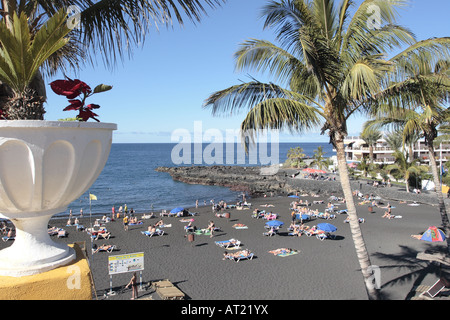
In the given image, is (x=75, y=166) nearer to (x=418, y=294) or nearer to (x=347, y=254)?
(x=418, y=294)

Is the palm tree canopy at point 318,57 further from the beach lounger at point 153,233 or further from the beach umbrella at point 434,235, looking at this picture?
the beach lounger at point 153,233

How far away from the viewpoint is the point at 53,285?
7.48 feet

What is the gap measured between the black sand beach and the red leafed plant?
37.3 feet

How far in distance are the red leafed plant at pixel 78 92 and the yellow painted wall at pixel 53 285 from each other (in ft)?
3.61

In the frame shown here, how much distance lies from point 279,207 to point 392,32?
27901 mm

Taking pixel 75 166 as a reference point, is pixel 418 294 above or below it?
below

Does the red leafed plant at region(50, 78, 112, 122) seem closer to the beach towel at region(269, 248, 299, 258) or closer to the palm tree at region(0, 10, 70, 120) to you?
the palm tree at region(0, 10, 70, 120)

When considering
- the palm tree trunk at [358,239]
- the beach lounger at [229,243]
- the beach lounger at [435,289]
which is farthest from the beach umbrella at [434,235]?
the palm tree trunk at [358,239]

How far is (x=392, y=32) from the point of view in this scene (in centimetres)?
724

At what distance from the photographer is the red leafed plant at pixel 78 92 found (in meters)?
2.44

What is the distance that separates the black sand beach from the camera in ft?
42.2

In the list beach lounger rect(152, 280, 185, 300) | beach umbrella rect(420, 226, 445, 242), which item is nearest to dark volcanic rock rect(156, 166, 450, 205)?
beach umbrella rect(420, 226, 445, 242)
